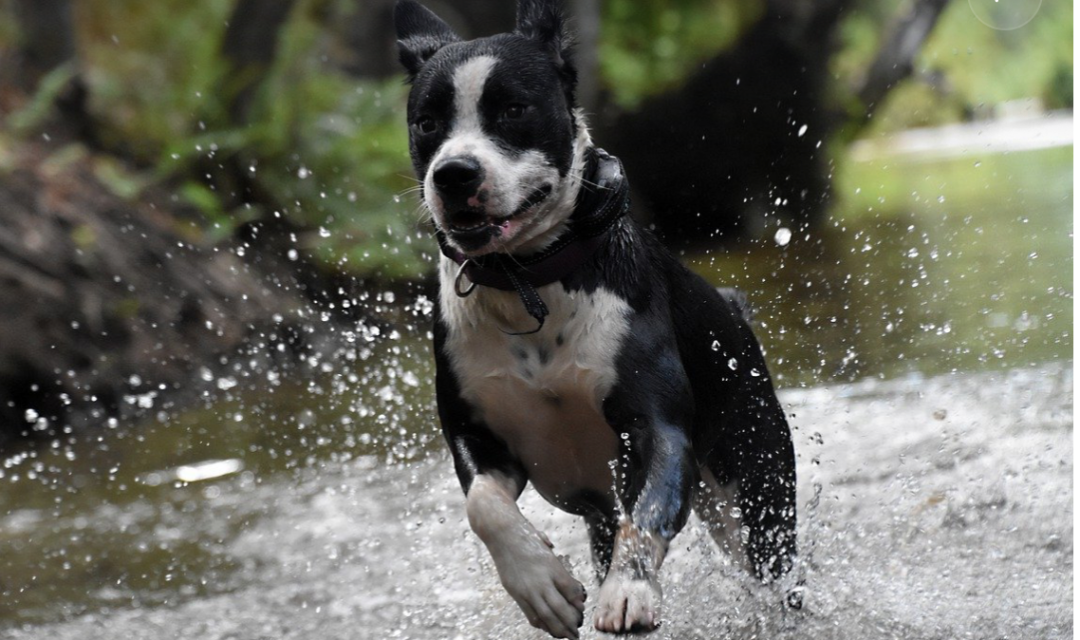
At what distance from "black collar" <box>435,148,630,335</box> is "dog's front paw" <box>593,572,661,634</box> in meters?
0.66

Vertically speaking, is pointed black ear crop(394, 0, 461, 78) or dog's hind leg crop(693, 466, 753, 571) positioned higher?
pointed black ear crop(394, 0, 461, 78)

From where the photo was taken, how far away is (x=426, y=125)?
303 cm

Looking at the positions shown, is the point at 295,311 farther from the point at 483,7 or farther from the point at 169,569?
the point at 483,7

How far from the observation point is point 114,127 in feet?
27.8

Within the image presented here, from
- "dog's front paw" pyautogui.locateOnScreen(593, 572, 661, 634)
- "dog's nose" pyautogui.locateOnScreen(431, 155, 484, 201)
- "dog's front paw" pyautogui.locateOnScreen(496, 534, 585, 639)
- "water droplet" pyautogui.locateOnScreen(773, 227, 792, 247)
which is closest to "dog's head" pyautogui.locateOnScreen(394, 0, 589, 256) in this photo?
"dog's nose" pyautogui.locateOnScreen(431, 155, 484, 201)

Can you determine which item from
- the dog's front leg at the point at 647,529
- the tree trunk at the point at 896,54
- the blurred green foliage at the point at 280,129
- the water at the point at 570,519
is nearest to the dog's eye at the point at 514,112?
the dog's front leg at the point at 647,529

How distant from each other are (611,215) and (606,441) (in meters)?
0.55

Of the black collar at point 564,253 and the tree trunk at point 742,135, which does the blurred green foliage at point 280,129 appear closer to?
the tree trunk at point 742,135

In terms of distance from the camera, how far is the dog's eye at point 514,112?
9.61ft

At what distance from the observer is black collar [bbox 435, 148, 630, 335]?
3.04 m

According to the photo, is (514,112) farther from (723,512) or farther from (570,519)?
(570,519)

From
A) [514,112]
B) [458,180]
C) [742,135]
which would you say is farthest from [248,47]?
[458,180]

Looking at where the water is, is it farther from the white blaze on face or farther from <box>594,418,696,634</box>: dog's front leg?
the white blaze on face

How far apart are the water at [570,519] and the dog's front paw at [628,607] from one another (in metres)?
0.71
